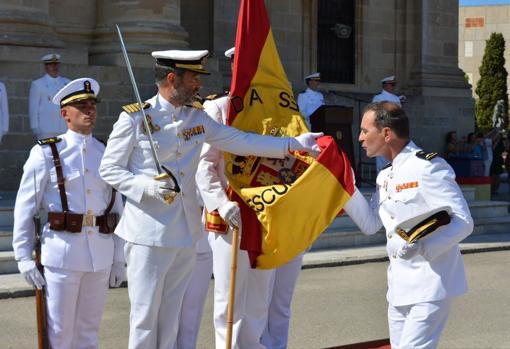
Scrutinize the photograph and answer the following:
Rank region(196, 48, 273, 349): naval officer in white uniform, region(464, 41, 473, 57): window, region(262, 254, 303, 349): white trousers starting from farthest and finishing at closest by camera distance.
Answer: region(464, 41, 473, 57): window < region(262, 254, 303, 349): white trousers < region(196, 48, 273, 349): naval officer in white uniform

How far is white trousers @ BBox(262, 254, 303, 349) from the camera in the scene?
6926 millimetres

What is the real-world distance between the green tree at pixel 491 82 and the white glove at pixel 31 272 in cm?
4775

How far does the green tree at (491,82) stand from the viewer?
172 feet

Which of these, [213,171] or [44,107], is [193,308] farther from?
[44,107]

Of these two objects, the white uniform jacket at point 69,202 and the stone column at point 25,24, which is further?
the stone column at point 25,24

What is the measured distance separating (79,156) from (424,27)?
53.7ft

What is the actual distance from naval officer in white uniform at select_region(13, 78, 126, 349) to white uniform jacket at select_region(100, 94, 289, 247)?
275 mm

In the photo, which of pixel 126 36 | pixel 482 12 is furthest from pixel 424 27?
pixel 482 12

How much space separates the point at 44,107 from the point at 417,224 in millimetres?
8359

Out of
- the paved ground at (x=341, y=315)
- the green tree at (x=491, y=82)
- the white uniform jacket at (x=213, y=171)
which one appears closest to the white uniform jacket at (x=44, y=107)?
the paved ground at (x=341, y=315)

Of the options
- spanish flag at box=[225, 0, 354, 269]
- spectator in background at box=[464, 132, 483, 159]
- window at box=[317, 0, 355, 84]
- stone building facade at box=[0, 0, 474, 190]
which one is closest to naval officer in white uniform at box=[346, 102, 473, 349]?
spanish flag at box=[225, 0, 354, 269]

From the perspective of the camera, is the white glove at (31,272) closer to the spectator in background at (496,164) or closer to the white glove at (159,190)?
the white glove at (159,190)

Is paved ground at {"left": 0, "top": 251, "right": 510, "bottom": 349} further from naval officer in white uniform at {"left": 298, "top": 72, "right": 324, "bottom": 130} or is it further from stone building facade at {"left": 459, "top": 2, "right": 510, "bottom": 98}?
stone building facade at {"left": 459, "top": 2, "right": 510, "bottom": 98}

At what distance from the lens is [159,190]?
5.26 metres
